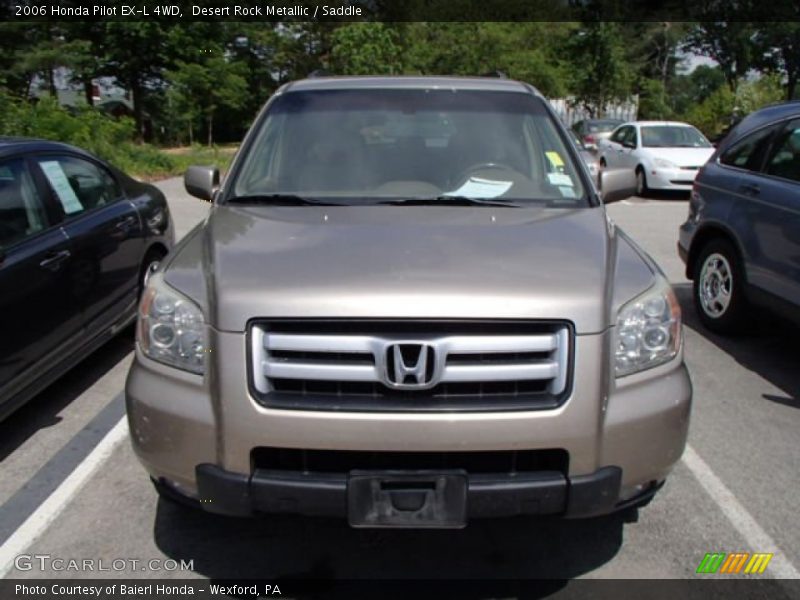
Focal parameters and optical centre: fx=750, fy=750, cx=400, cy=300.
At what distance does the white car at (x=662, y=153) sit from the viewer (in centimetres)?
1473

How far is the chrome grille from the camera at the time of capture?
2.41 m

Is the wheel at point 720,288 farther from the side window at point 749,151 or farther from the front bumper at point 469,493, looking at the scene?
the front bumper at point 469,493

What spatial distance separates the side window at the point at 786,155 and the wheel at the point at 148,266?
4493mm

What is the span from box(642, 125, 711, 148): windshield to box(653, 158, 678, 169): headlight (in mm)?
606

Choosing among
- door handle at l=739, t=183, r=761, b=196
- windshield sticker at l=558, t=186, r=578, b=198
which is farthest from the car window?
windshield sticker at l=558, t=186, r=578, b=198

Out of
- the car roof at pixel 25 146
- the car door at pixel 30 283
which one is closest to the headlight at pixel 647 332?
the car door at pixel 30 283

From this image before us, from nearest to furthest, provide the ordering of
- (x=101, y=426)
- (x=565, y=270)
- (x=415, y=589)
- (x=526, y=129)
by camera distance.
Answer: (x=565, y=270) → (x=415, y=589) → (x=526, y=129) → (x=101, y=426)

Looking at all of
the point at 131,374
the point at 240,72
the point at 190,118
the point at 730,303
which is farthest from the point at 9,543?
the point at 240,72

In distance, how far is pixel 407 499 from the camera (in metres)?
2.42

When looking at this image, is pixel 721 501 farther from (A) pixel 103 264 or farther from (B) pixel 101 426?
(A) pixel 103 264

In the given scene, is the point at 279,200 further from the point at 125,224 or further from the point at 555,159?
the point at 125,224

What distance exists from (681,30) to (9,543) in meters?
57.1

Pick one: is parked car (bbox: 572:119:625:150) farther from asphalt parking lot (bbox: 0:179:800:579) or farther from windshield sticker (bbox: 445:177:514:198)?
windshield sticker (bbox: 445:177:514:198)

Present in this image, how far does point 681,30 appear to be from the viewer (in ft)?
171
